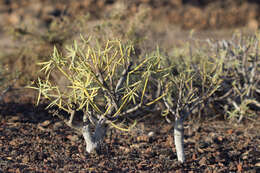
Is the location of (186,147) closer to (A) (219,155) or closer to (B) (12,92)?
(A) (219,155)

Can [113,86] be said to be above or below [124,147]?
above

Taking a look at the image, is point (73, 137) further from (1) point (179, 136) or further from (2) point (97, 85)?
(1) point (179, 136)

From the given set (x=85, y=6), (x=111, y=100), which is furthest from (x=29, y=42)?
(x=85, y=6)

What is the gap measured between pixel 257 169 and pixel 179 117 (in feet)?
3.19

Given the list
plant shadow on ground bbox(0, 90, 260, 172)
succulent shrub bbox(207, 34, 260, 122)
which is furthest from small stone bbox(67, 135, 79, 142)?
succulent shrub bbox(207, 34, 260, 122)

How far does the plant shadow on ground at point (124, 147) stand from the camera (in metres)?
2.98

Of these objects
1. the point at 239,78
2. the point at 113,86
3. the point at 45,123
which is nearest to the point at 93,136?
the point at 113,86

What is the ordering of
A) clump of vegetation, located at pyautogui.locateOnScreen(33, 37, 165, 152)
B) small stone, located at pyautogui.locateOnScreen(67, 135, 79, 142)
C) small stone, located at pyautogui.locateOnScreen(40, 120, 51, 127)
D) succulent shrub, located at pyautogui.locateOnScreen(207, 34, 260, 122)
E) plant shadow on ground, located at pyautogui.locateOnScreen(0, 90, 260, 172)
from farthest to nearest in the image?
succulent shrub, located at pyautogui.locateOnScreen(207, 34, 260, 122), small stone, located at pyautogui.locateOnScreen(40, 120, 51, 127), small stone, located at pyautogui.locateOnScreen(67, 135, 79, 142), plant shadow on ground, located at pyautogui.locateOnScreen(0, 90, 260, 172), clump of vegetation, located at pyautogui.locateOnScreen(33, 37, 165, 152)

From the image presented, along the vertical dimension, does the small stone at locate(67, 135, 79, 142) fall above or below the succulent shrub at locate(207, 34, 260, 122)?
below

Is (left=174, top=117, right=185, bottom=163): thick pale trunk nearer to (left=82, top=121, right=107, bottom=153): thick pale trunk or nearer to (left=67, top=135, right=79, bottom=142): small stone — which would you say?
(left=82, top=121, right=107, bottom=153): thick pale trunk

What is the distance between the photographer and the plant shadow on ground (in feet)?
9.78

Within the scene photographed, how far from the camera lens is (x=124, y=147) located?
354cm

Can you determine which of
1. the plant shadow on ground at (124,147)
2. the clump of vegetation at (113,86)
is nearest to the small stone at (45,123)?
the plant shadow on ground at (124,147)

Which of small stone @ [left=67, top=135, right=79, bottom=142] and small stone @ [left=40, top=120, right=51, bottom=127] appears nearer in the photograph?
small stone @ [left=67, top=135, right=79, bottom=142]
